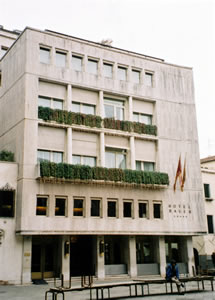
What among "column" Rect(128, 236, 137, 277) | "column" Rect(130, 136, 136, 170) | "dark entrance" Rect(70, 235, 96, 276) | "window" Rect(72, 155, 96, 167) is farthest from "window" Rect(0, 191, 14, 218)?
"column" Rect(130, 136, 136, 170)

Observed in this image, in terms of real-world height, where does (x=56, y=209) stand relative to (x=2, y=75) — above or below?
below

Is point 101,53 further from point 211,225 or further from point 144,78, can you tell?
point 211,225

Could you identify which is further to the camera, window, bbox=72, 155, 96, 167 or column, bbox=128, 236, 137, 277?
column, bbox=128, 236, 137, 277

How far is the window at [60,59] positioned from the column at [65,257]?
1385 centimetres

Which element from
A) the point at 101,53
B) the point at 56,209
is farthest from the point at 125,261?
the point at 101,53

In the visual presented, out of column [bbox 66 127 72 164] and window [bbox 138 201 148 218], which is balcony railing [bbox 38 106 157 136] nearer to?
column [bbox 66 127 72 164]

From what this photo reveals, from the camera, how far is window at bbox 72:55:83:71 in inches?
1330

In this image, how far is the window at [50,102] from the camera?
31844mm

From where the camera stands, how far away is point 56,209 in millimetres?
30281

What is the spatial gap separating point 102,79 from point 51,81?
15.5ft

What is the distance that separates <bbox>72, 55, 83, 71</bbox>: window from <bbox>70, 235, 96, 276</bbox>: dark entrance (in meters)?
14.0

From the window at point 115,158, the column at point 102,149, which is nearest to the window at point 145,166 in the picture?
the window at point 115,158

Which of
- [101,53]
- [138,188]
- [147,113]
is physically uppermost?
[101,53]

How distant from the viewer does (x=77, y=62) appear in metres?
34.1
